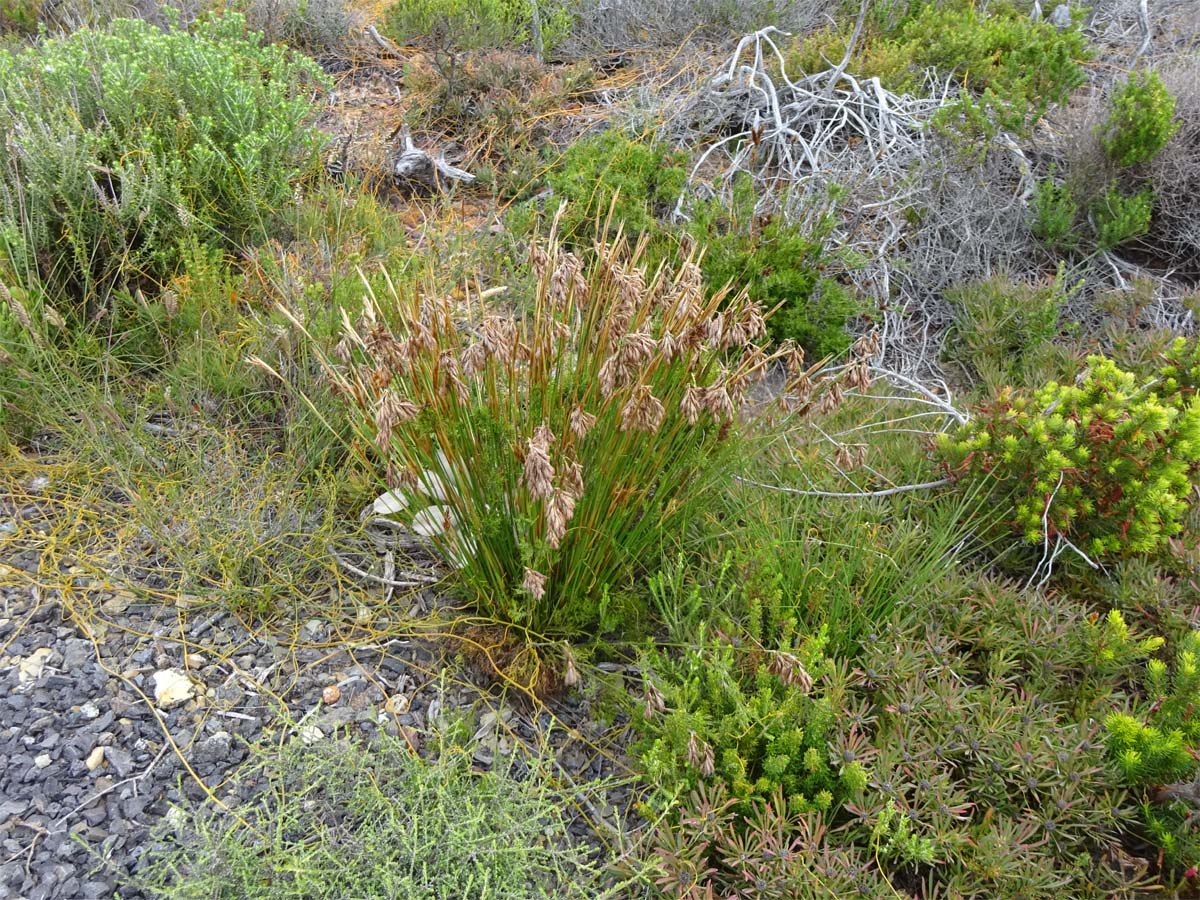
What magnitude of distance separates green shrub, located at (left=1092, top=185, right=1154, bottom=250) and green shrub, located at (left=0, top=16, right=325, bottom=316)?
3.96 metres

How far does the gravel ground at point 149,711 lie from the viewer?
2064mm

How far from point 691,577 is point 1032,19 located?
5337 mm

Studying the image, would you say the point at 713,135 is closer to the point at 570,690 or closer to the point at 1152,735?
the point at 570,690

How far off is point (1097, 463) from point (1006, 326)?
1.58m

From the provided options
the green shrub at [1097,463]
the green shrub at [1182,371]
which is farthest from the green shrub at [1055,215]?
the green shrub at [1097,463]

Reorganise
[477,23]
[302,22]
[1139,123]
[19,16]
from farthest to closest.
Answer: [19,16]
[302,22]
[477,23]
[1139,123]

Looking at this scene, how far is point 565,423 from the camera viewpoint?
2338mm

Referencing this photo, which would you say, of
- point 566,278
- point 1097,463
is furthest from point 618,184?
point 1097,463

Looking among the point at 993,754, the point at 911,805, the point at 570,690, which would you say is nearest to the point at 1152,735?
the point at 993,754

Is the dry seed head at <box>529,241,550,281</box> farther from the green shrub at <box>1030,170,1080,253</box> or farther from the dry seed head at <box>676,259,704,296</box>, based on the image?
the green shrub at <box>1030,170,1080,253</box>

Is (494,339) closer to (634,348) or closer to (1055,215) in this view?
(634,348)

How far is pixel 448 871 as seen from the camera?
6.37ft

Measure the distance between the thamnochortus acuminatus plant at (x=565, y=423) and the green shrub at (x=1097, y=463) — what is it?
0.88 metres

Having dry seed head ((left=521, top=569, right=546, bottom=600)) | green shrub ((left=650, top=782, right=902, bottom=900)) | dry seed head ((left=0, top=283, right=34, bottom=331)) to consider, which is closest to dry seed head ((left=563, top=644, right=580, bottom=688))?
dry seed head ((left=521, top=569, right=546, bottom=600))
